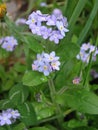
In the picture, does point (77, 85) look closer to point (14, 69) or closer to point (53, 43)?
point (53, 43)

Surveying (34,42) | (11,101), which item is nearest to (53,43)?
(34,42)

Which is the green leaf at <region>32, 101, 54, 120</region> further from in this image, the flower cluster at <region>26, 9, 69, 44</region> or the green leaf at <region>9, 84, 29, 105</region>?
the flower cluster at <region>26, 9, 69, 44</region>

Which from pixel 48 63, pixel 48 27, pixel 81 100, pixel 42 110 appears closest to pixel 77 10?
pixel 48 27

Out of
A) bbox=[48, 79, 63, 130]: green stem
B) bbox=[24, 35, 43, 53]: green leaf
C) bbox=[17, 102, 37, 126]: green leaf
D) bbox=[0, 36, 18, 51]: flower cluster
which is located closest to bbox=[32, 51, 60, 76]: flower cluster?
bbox=[24, 35, 43, 53]: green leaf

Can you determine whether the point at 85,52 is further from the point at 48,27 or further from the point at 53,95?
the point at 48,27

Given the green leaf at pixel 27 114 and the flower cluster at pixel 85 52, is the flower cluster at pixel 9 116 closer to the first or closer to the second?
the green leaf at pixel 27 114

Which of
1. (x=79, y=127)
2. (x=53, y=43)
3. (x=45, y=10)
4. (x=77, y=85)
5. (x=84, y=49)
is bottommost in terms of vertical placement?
(x=79, y=127)

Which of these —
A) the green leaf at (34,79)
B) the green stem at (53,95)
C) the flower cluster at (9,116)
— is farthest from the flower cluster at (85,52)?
the flower cluster at (9,116)
